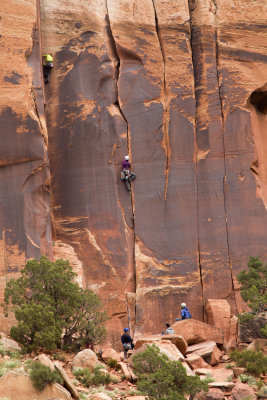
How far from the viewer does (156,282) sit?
104ft

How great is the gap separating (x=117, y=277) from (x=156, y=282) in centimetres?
167

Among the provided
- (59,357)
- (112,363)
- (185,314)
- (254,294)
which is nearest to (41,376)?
(59,357)

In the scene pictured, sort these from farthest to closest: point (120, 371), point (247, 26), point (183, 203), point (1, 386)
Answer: point (247, 26), point (183, 203), point (120, 371), point (1, 386)

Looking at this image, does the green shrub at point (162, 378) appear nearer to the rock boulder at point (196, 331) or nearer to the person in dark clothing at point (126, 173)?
the rock boulder at point (196, 331)

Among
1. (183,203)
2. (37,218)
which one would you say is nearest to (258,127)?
(183,203)

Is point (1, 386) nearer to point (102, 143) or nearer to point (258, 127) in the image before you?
point (102, 143)

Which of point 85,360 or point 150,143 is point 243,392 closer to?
point 85,360

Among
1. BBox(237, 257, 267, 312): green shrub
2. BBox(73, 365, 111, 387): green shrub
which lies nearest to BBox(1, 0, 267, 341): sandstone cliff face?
BBox(237, 257, 267, 312): green shrub

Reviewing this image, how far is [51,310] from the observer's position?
2444cm

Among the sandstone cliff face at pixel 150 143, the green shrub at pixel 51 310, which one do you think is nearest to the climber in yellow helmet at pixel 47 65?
the sandstone cliff face at pixel 150 143

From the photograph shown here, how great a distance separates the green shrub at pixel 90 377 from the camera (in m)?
21.5

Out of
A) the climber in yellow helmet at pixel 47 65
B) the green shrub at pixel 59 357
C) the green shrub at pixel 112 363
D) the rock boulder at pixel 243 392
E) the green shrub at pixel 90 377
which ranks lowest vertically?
the rock boulder at pixel 243 392

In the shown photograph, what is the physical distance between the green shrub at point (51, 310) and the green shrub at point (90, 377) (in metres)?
1.93

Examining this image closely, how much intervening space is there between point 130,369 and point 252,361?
4.41 meters
